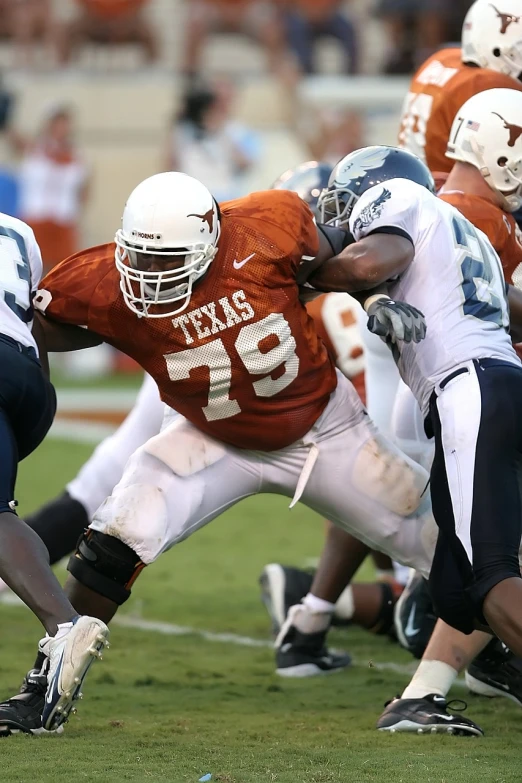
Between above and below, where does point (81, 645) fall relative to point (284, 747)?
above

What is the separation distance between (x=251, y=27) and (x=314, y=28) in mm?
642

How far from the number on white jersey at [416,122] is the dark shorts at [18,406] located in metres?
2.06

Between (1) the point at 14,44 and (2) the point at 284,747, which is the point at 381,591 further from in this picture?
(1) the point at 14,44

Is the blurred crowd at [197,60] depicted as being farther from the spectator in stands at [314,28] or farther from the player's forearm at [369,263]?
the player's forearm at [369,263]

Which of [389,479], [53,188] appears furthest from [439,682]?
[53,188]

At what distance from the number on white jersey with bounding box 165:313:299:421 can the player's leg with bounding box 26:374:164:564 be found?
3.67 ft

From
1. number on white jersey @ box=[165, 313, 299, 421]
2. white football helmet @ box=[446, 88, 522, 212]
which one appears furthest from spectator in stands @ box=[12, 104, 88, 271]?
number on white jersey @ box=[165, 313, 299, 421]

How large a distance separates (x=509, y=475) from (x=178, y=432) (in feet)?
3.26

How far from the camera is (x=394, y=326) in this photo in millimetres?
3494

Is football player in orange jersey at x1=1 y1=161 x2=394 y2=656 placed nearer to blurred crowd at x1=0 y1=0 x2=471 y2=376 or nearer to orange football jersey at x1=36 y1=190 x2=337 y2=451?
orange football jersey at x1=36 y1=190 x2=337 y2=451

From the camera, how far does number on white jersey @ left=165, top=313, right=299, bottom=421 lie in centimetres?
376


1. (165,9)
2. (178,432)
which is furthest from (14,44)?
(178,432)

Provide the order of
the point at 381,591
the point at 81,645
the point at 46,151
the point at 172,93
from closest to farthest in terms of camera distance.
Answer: the point at 81,645, the point at 381,591, the point at 46,151, the point at 172,93

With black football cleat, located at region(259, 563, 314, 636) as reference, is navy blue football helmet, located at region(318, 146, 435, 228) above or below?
above
